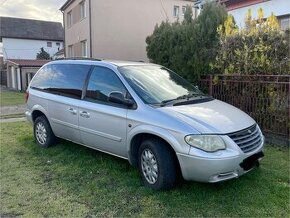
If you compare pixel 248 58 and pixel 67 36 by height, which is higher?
pixel 67 36

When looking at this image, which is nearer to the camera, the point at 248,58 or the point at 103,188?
the point at 103,188

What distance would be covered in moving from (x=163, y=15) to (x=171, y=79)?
50.6ft

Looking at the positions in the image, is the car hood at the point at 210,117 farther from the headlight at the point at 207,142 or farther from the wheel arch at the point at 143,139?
the wheel arch at the point at 143,139

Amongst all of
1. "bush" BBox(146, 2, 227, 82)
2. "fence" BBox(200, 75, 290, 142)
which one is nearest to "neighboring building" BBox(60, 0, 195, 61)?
"bush" BBox(146, 2, 227, 82)

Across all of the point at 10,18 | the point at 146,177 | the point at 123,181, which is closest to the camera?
the point at 146,177

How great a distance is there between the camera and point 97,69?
522 centimetres

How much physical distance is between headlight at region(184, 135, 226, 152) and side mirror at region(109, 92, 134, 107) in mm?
1114

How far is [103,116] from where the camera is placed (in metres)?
4.80

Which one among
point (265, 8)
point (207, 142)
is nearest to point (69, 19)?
point (265, 8)

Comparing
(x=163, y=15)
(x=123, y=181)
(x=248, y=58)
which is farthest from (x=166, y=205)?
(x=163, y=15)

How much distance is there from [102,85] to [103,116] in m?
0.54

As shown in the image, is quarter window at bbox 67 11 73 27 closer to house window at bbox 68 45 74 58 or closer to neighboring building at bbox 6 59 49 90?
house window at bbox 68 45 74 58

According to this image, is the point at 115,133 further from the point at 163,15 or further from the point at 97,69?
the point at 163,15

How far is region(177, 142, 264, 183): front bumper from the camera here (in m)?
3.68
